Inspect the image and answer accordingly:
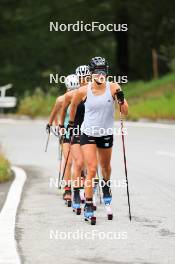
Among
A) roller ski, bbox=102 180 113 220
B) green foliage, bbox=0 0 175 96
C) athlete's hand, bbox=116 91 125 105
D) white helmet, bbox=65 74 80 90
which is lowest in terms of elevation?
roller ski, bbox=102 180 113 220

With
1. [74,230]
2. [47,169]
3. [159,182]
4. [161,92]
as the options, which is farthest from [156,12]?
[74,230]

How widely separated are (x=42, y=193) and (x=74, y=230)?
442cm

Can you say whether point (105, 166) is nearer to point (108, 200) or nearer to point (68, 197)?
point (108, 200)

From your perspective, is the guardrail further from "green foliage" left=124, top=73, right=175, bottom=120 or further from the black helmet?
the black helmet

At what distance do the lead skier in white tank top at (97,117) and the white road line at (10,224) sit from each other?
1012mm

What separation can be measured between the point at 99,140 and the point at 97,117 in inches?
13.7

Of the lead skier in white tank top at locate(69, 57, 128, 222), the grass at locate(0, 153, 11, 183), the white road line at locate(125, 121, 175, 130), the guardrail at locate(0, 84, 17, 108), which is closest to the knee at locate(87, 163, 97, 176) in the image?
the lead skier in white tank top at locate(69, 57, 128, 222)

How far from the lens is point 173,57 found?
46.0 meters

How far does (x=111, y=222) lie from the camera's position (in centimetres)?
1162

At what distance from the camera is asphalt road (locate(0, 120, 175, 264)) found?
927 cm

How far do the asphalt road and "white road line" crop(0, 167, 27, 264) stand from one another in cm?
9

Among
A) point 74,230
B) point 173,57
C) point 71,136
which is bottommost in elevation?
point 74,230

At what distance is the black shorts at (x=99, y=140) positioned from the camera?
1180cm

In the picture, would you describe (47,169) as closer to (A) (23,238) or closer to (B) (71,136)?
(B) (71,136)
